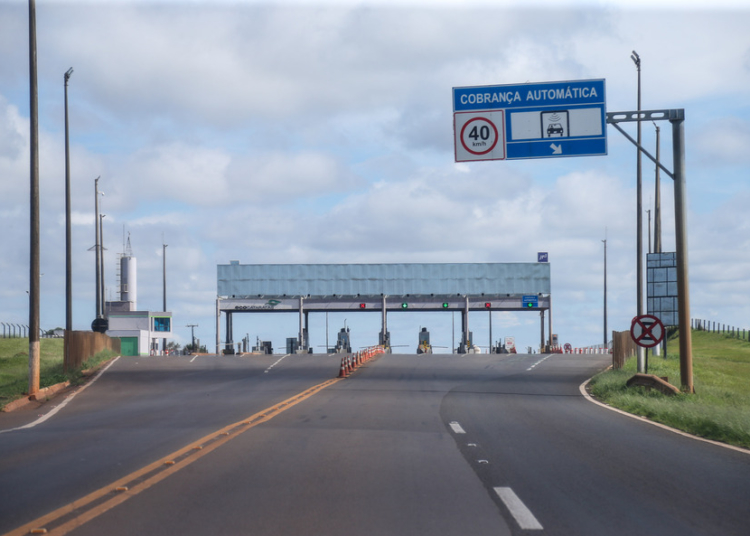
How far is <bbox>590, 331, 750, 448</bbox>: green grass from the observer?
14789 mm

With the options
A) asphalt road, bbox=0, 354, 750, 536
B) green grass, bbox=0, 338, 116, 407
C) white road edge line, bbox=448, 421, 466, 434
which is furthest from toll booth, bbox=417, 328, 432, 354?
white road edge line, bbox=448, 421, 466, 434

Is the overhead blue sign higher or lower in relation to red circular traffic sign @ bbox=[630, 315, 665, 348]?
higher

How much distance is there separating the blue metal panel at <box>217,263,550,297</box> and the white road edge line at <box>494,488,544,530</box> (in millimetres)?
69573

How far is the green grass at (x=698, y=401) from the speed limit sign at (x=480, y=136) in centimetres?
764

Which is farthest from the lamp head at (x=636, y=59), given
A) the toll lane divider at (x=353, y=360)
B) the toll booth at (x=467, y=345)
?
the toll booth at (x=467, y=345)

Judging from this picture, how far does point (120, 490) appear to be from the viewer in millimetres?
9047

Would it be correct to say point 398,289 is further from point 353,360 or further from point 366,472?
point 366,472

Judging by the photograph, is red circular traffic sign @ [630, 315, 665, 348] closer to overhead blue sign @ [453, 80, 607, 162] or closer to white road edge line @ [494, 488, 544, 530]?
overhead blue sign @ [453, 80, 607, 162]

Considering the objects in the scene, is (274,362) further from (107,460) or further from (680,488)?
(680,488)

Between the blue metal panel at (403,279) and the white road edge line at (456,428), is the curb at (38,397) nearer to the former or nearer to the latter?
the white road edge line at (456,428)

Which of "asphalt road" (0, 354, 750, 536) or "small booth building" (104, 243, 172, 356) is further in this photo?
"small booth building" (104, 243, 172, 356)

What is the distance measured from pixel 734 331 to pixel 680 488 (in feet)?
247

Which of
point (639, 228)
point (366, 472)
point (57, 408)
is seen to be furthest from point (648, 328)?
point (57, 408)

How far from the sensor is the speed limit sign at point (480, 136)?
2573cm
